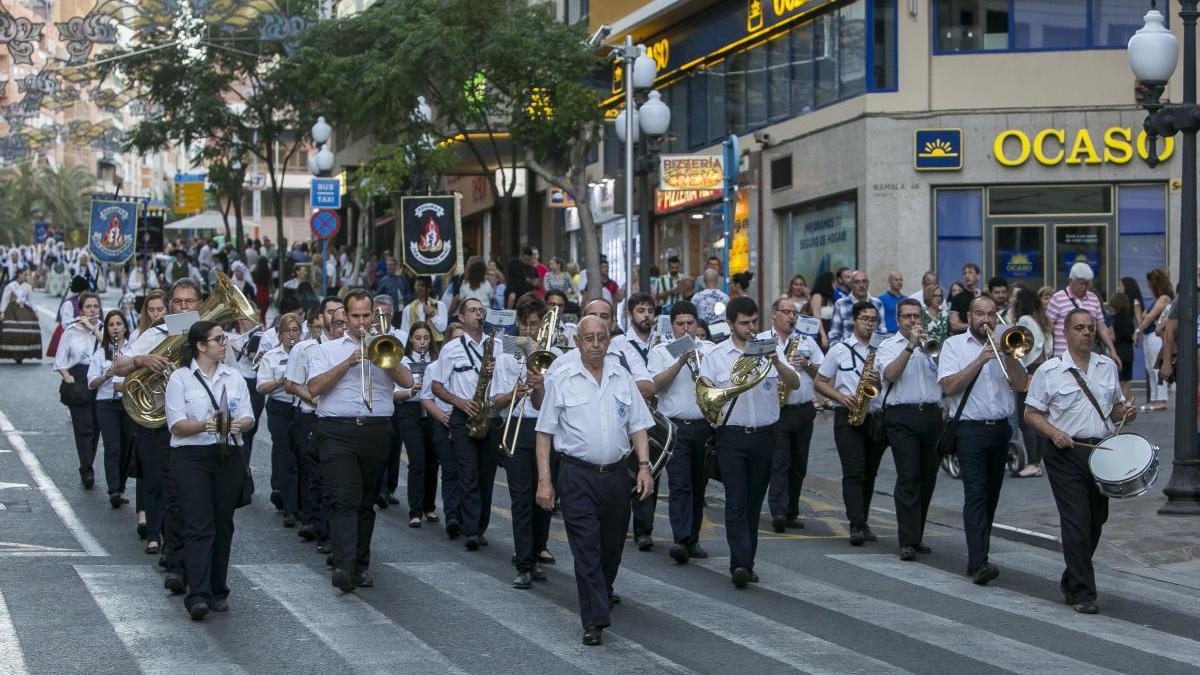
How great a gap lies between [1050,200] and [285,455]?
1500 cm

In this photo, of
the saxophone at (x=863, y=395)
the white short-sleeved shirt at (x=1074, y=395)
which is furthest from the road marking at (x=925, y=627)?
the saxophone at (x=863, y=395)

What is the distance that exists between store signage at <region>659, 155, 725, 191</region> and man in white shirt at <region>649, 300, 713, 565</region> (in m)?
10.1

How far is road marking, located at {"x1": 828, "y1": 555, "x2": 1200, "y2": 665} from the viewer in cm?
954

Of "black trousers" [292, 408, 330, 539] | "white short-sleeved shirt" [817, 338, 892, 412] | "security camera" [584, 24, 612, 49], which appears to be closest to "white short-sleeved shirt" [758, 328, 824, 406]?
"white short-sleeved shirt" [817, 338, 892, 412]

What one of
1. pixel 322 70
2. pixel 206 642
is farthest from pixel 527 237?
pixel 206 642

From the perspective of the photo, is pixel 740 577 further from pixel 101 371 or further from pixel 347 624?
pixel 101 371

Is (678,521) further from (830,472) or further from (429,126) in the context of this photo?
(429,126)

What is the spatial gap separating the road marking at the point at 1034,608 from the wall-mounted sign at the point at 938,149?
14335 mm

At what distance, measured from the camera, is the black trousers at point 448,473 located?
1364 cm

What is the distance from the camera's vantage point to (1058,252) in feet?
85.4

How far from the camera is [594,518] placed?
9766mm

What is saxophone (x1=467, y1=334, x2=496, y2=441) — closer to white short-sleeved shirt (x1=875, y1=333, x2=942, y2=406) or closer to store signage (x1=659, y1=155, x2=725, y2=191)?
white short-sleeved shirt (x1=875, y1=333, x2=942, y2=406)

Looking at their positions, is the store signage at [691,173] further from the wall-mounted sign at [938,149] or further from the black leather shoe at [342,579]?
the black leather shoe at [342,579]

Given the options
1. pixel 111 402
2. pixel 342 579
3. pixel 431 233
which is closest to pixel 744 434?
pixel 342 579
